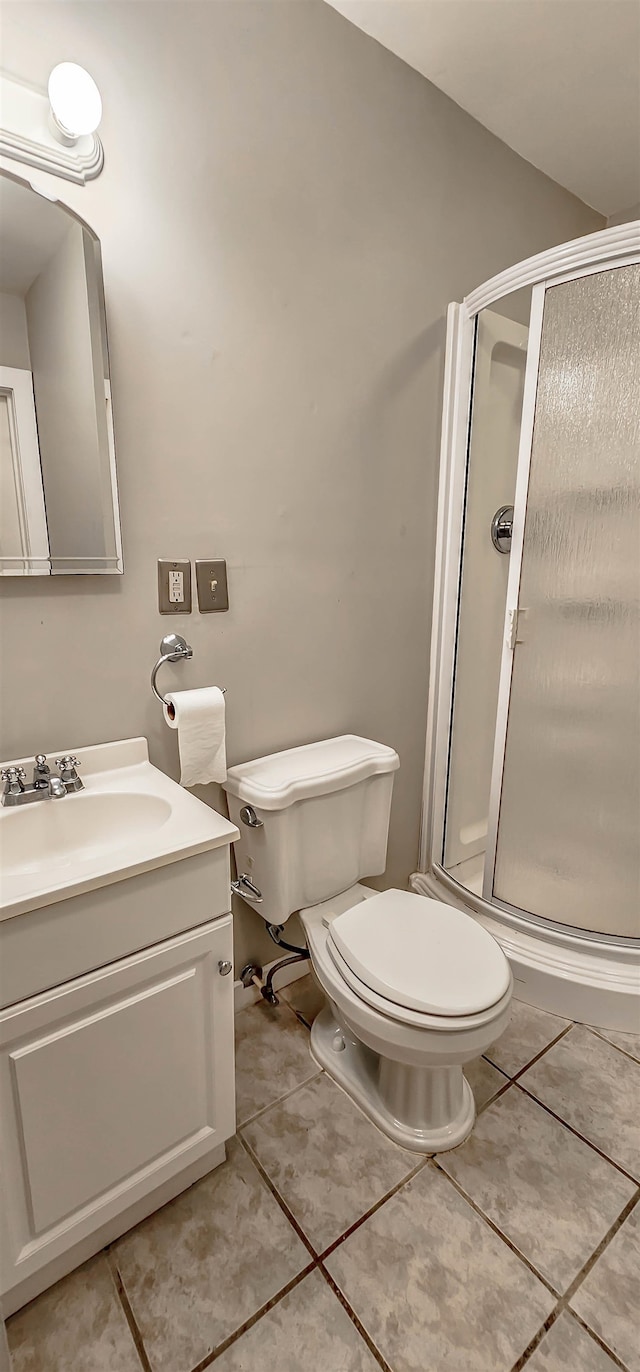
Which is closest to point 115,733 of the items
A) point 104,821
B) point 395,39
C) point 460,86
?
point 104,821

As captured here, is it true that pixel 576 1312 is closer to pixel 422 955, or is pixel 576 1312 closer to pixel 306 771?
pixel 422 955

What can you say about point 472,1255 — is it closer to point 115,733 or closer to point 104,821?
point 104,821

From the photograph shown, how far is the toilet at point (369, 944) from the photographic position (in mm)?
1113

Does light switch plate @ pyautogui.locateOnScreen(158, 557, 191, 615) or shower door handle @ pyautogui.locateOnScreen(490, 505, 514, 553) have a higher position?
shower door handle @ pyautogui.locateOnScreen(490, 505, 514, 553)

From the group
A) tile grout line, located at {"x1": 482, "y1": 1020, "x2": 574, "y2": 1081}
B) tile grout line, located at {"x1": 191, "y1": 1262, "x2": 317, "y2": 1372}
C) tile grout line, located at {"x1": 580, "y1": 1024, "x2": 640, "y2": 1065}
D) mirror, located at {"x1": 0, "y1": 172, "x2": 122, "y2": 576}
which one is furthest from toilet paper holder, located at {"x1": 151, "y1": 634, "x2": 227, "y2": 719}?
tile grout line, located at {"x1": 580, "y1": 1024, "x2": 640, "y2": 1065}

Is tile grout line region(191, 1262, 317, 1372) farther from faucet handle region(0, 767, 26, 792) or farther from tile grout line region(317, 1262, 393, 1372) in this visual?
faucet handle region(0, 767, 26, 792)

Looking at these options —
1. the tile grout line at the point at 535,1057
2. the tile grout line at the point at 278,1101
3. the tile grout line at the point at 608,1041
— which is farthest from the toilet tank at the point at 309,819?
the tile grout line at the point at 608,1041

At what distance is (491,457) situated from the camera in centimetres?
182

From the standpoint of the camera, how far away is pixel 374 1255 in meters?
1.06

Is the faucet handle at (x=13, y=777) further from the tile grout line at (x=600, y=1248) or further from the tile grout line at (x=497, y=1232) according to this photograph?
the tile grout line at (x=600, y=1248)

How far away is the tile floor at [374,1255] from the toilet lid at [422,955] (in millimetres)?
413

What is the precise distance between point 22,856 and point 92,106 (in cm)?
130

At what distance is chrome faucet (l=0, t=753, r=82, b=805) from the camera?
1.07 metres

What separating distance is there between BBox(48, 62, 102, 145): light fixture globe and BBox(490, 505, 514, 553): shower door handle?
1.37 m
